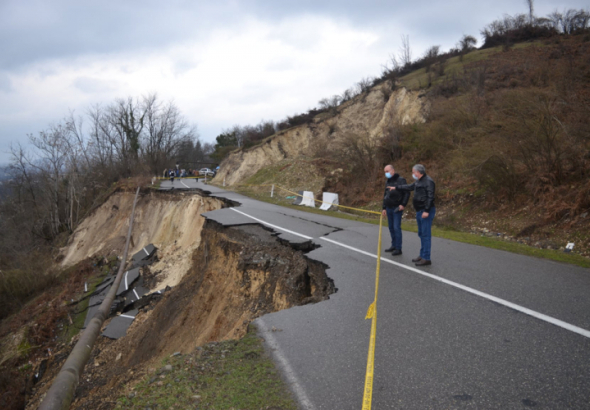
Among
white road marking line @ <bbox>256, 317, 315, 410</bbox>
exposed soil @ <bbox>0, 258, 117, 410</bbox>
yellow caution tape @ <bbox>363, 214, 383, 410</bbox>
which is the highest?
yellow caution tape @ <bbox>363, 214, 383, 410</bbox>

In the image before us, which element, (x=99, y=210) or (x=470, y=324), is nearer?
(x=470, y=324)

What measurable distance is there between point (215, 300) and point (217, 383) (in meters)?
5.63

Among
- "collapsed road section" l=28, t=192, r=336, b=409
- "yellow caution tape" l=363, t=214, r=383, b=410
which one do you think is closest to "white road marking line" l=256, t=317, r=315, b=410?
"yellow caution tape" l=363, t=214, r=383, b=410

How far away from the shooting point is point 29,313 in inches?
672

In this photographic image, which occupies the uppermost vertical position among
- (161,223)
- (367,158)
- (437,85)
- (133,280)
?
(437,85)

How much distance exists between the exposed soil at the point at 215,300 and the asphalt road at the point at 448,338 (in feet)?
3.39

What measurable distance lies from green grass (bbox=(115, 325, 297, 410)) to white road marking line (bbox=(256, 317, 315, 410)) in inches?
3.3

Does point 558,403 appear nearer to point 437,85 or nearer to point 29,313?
point 29,313

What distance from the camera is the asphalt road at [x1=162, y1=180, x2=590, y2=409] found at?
290cm

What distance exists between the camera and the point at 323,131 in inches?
1378

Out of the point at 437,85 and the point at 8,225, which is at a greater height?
the point at 437,85

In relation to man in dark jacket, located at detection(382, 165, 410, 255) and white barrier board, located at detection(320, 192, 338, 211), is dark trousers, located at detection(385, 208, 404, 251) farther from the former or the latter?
white barrier board, located at detection(320, 192, 338, 211)

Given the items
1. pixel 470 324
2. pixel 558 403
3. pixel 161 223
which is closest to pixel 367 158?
pixel 161 223

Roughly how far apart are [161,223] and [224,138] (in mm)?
47956
